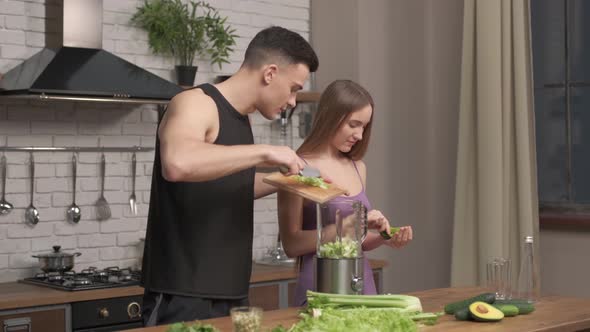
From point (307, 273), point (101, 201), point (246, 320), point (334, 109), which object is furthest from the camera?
point (101, 201)

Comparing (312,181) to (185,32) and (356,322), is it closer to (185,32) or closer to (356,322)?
(356,322)

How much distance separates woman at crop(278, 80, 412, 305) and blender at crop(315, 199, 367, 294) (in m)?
0.28

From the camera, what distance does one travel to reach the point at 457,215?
5.34 m

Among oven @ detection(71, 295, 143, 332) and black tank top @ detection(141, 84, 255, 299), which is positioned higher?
black tank top @ detection(141, 84, 255, 299)

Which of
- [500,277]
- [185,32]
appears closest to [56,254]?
[185,32]

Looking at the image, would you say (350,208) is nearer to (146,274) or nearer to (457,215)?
(146,274)

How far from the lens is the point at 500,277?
127 inches

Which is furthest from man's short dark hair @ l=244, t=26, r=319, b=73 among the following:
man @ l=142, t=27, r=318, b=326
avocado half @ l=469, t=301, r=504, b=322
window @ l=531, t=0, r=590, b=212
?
window @ l=531, t=0, r=590, b=212

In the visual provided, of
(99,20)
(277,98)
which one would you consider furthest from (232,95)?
(99,20)

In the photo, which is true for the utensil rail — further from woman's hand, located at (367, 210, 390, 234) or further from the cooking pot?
woman's hand, located at (367, 210, 390, 234)

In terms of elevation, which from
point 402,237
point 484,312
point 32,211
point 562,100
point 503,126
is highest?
point 562,100

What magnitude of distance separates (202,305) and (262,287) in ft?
6.15

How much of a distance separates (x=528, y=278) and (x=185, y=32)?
2.58 m

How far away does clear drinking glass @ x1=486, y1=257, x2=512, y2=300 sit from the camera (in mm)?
3223
